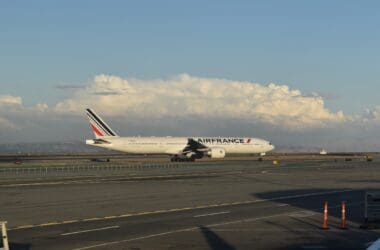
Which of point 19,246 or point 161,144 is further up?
point 161,144

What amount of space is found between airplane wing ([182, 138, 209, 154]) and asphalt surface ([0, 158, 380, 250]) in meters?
56.7

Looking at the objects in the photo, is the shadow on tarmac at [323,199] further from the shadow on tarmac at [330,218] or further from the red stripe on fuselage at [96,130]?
the red stripe on fuselage at [96,130]

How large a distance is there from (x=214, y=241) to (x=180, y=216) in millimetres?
6900

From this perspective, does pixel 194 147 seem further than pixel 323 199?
Yes

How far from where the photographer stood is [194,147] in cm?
10056

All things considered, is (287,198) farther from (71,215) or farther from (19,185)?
(19,185)

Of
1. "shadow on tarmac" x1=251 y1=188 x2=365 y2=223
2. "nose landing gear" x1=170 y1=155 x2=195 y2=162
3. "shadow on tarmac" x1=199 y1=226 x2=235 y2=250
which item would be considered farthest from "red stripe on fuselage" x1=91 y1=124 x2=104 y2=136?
"shadow on tarmac" x1=199 y1=226 x2=235 y2=250

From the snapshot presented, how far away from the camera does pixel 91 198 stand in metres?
32.7

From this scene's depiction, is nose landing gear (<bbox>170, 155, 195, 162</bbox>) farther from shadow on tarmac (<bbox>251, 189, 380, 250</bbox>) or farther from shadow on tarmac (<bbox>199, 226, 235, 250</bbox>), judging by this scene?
shadow on tarmac (<bbox>199, 226, 235, 250</bbox>)

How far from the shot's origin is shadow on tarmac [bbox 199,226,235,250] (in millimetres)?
16469

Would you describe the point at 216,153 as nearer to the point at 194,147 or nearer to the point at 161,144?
the point at 194,147

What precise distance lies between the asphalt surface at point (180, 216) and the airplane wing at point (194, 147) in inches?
2232

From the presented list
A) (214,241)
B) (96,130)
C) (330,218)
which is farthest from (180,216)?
(96,130)

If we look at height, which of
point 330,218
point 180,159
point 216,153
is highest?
point 216,153
